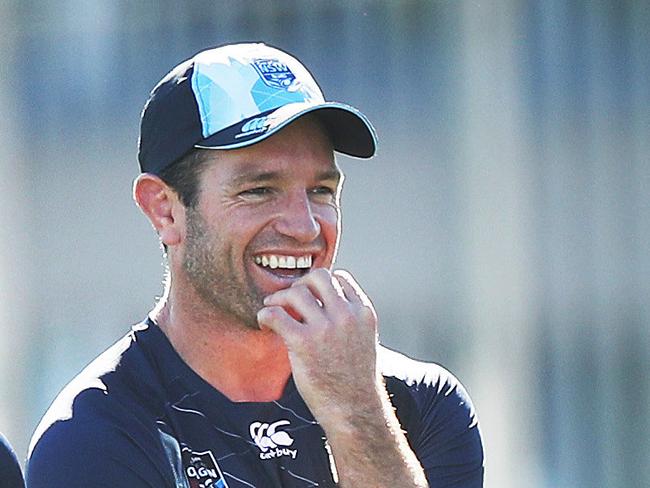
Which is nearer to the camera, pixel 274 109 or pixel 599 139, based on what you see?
pixel 274 109

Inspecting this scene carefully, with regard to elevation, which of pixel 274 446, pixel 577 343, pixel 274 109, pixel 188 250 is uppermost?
pixel 274 109

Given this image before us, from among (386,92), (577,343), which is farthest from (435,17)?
(577,343)

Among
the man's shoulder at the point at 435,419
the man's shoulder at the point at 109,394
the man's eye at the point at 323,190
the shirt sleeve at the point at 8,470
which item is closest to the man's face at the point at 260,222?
the man's eye at the point at 323,190

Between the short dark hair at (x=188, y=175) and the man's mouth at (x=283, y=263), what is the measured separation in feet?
0.64

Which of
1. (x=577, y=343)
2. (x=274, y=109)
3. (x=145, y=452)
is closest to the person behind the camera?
(x=145, y=452)

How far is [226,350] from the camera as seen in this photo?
9.89ft

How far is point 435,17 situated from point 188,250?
8.99 feet

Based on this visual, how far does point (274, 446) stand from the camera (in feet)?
9.61

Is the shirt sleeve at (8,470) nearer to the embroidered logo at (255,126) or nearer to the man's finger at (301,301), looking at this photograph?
the man's finger at (301,301)

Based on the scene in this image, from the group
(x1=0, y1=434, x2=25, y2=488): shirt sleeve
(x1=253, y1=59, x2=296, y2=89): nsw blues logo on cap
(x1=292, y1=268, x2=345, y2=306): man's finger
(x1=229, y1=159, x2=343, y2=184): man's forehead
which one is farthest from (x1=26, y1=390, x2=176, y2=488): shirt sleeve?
(x1=253, y1=59, x2=296, y2=89): nsw blues logo on cap

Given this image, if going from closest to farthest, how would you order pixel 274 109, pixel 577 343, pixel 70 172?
pixel 274 109
pixel 577 343
pixel 70 172

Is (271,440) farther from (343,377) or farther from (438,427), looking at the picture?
(438,427)

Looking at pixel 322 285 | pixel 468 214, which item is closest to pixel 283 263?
pixel 322 285

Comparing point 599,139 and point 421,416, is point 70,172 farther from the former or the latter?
point 421,416
